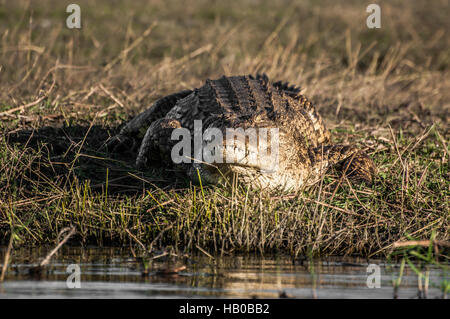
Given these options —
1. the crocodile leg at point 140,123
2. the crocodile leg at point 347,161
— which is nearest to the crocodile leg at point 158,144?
the crocodile leg at point 140,123

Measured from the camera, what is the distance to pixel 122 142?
661 cm

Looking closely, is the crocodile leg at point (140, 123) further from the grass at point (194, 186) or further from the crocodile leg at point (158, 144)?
the crocodile leg at point (158, 144)

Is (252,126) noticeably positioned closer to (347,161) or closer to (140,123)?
(347,161)

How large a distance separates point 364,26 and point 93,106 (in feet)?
36.2

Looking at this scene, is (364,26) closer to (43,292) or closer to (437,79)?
(437,79)

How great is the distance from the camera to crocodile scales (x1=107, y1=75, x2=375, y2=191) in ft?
16.8

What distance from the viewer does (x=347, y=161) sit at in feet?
19.5

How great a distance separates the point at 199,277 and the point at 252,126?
1.73m

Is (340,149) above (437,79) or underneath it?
underneath

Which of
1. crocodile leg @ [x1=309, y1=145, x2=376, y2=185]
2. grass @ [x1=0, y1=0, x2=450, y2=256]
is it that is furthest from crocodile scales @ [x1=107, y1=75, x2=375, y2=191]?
grass @ [x1=0, y1=0, x2=450, y2=256]

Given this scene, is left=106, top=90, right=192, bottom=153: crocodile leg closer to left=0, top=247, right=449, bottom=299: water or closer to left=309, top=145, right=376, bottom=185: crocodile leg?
left=309, top=145, right=376, bottom=185: crocodile leg
